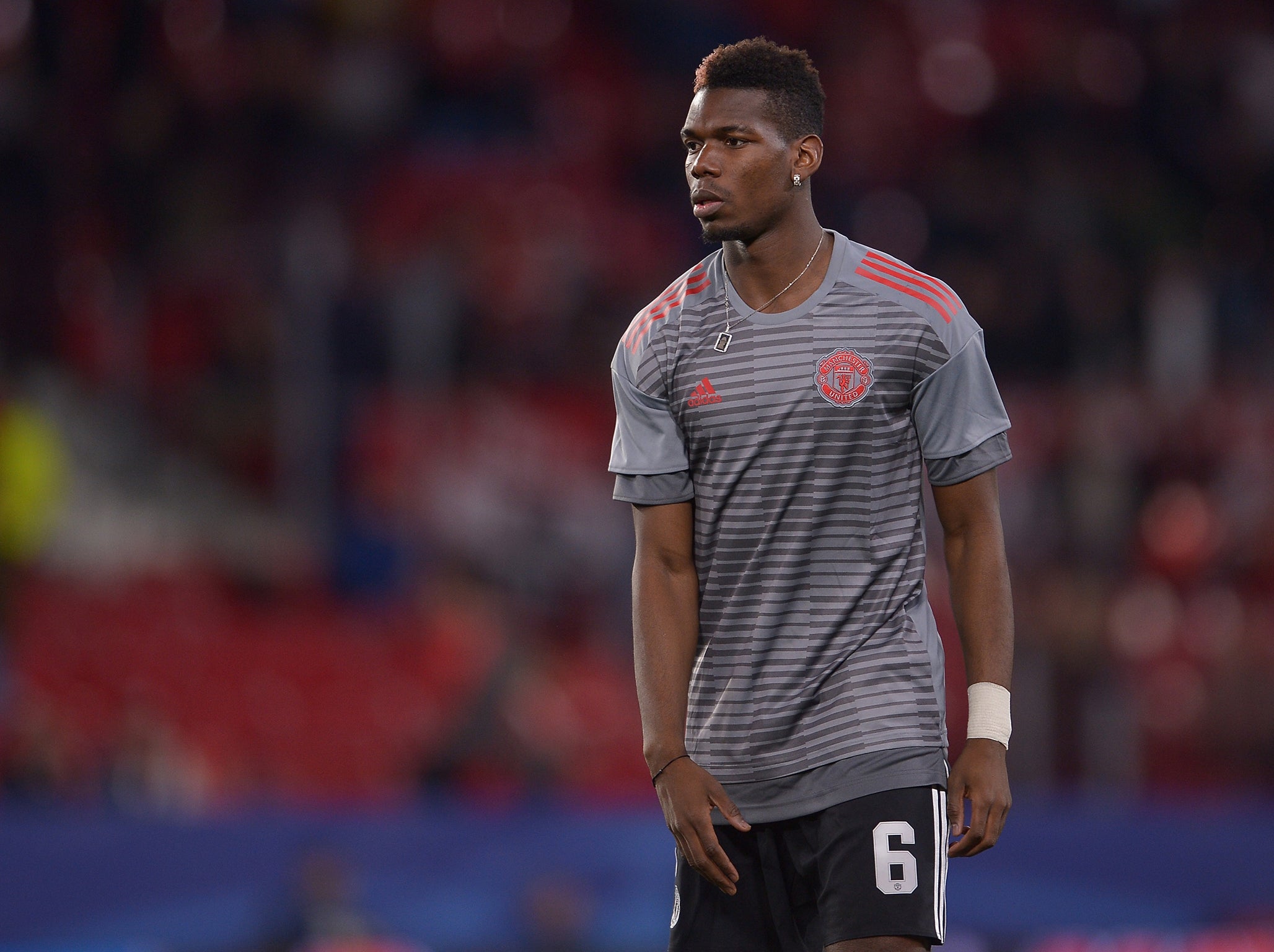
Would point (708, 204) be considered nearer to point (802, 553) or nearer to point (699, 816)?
point (802, 553)

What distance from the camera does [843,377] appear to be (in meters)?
3.24

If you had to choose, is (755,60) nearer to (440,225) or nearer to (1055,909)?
(1055,909)

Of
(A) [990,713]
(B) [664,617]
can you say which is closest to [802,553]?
(B) [664,617]

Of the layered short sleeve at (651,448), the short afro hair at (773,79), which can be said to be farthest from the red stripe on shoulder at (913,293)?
the layered short sleeve at (651,448)

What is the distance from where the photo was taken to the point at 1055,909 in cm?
709

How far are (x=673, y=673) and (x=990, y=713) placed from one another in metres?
0.59

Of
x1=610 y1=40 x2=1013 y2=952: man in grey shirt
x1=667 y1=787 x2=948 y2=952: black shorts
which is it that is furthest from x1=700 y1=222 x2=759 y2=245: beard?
x1=667 y1=787 x2=948 y2=952: black shorts

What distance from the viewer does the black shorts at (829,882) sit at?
310 cm

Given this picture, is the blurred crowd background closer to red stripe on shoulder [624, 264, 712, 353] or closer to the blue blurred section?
the blue blurred section

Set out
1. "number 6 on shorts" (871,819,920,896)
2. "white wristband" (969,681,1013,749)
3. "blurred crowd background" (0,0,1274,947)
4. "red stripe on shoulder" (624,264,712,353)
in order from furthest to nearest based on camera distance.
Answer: "blurred crowd background" (0,0,1274,947)
"red stripe on shoulder" (624,264,712,353)
"white wristband" (969,681,1013,749)
"number 6 on shorts" (871,819,920,896)

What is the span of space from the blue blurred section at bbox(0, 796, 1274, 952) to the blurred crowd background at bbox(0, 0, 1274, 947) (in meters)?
0.22

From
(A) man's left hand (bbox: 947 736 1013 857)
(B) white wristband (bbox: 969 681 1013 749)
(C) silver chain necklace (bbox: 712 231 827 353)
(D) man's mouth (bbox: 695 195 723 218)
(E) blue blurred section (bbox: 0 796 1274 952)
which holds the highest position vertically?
(D) man's mouth (bbox: 695 195 723 218)

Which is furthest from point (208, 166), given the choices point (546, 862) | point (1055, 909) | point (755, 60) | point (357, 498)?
point (755, 60)

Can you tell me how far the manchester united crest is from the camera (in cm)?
323
